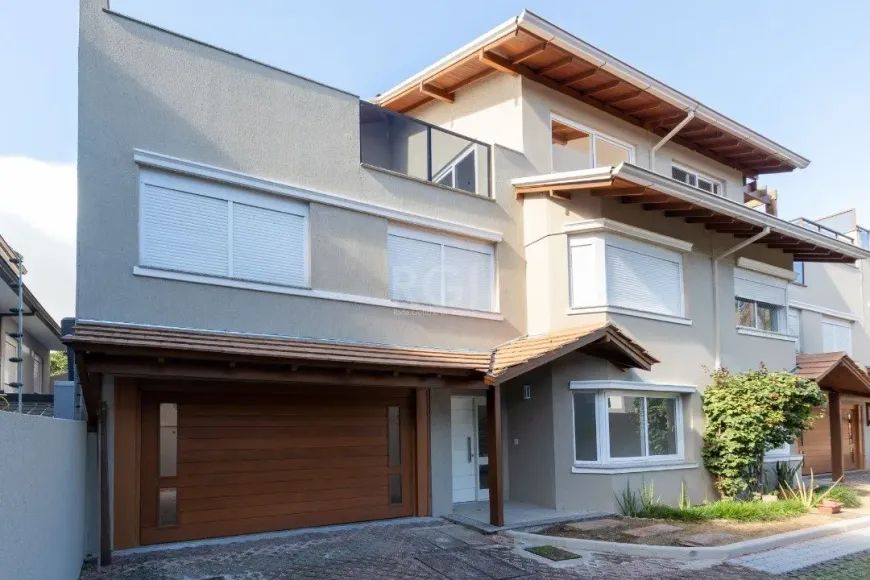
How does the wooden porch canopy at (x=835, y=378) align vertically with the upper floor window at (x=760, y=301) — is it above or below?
below

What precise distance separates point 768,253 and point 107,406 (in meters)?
14.6

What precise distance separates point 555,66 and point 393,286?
5597 mm

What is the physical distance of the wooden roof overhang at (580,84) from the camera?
12891 mm

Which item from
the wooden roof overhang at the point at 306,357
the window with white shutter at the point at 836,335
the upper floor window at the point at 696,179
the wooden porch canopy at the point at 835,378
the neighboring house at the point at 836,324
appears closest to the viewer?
the wooden roof overhang at the point at 306,357

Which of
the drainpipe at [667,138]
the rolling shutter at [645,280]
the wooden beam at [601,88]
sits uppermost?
the wooden beam at [601,88]

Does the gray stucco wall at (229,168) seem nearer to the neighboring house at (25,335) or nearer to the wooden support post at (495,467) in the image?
the neighboring house at (25,335)

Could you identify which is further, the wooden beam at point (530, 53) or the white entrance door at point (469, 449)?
the wooden beam at point (530, 53)

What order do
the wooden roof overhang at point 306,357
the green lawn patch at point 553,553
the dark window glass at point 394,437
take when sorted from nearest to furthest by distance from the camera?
1. the wooden roof overhang at point 306,357
2. the green lawn patch at point 553,553
3. the dark window glass at point 394,437

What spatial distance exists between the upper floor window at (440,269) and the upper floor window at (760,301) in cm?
643

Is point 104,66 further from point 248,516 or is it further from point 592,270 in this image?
point 592,270

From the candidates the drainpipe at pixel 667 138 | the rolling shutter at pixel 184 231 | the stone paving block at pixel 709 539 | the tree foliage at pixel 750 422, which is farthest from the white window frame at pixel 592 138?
the stone paving block at pixel 709 539

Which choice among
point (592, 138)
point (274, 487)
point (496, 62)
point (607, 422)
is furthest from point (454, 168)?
point (274, 487)

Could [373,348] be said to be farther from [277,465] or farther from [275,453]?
[277,465]

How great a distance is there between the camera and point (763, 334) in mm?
15930
